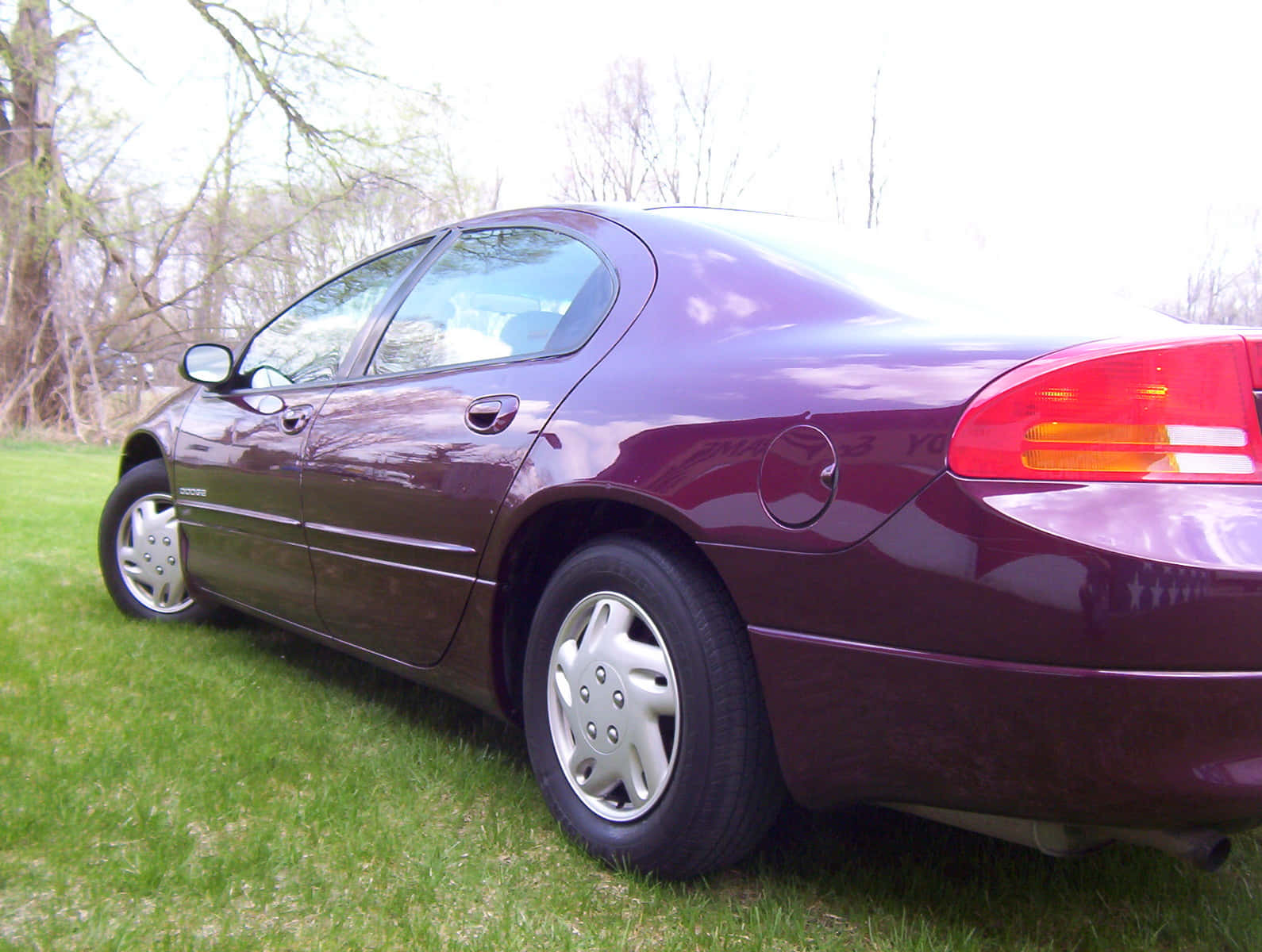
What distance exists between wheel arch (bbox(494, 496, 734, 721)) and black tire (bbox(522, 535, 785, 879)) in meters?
0.05

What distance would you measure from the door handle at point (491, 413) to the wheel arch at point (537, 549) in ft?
0.80

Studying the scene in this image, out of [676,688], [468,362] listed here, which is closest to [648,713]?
[676,688]

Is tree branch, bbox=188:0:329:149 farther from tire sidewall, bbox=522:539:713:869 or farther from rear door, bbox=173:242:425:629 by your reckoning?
tire sidewall, bbox=522:539:713:869

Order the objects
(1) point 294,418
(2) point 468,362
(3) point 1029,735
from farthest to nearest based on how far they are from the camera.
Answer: (1) point 294,418 < (2) point 468,362 < (3) point 1029,735

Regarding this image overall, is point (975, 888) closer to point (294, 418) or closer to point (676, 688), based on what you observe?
point (676, 688)

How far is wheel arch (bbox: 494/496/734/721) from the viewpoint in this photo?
215cm

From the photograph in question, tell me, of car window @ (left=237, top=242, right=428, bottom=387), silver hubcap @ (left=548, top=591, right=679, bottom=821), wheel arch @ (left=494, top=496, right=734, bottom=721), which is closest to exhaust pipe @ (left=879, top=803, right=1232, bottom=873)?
silver hubcap @ (left=548, top=591, right=679, bottom=821)

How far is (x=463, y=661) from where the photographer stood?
253 cm

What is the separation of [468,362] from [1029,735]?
1.66m

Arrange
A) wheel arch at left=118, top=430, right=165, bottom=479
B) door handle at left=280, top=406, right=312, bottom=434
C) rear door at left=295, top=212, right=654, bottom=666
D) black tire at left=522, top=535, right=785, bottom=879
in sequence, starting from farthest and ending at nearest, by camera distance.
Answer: wheel arch at left=118, top=430, right=165, bottom=479
door handle at left=280, top=406, right=312, bottom=434
rear door at left=295, top=212, right=654, bottom=666
black tire at left=522, top=535, right=785, bottom=879

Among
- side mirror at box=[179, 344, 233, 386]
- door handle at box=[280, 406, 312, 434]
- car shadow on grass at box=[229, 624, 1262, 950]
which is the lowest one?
car shadow on grass at box=[229, 624, 1262, 950]

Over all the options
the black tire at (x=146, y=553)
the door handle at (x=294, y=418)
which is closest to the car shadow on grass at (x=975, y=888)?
the door handle at (x=294, y=418)

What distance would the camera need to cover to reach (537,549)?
241 centimetres

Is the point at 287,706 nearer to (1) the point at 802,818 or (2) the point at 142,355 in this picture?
(1) the point at 802,818
